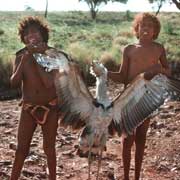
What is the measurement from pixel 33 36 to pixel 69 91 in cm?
59

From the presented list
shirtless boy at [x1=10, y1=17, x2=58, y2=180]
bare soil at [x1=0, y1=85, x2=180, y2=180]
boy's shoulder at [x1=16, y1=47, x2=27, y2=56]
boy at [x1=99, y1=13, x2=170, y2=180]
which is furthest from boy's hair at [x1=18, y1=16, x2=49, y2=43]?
bare soil at [x1=0, y1=85, x2=180, y2=180]

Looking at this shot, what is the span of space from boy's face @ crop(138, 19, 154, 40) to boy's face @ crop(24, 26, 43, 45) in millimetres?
1036

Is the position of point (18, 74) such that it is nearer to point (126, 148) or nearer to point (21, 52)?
point (21, 52)

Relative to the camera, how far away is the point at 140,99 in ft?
16.3

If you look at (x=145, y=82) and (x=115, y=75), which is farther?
(x=115, y=75)

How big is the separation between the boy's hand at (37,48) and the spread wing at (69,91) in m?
0.14

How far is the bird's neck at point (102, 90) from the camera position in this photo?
4.82 m

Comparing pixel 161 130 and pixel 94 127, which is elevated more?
pixel 94 127

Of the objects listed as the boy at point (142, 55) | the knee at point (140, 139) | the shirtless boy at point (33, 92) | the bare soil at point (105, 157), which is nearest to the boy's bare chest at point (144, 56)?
the boy at point (142, 55)

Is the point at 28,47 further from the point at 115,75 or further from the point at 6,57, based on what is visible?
the point at 6,57

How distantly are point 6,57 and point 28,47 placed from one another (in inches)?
384

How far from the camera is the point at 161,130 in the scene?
848 cm

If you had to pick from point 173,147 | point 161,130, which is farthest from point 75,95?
point 161,130

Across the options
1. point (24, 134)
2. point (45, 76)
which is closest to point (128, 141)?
point (24, 134)
